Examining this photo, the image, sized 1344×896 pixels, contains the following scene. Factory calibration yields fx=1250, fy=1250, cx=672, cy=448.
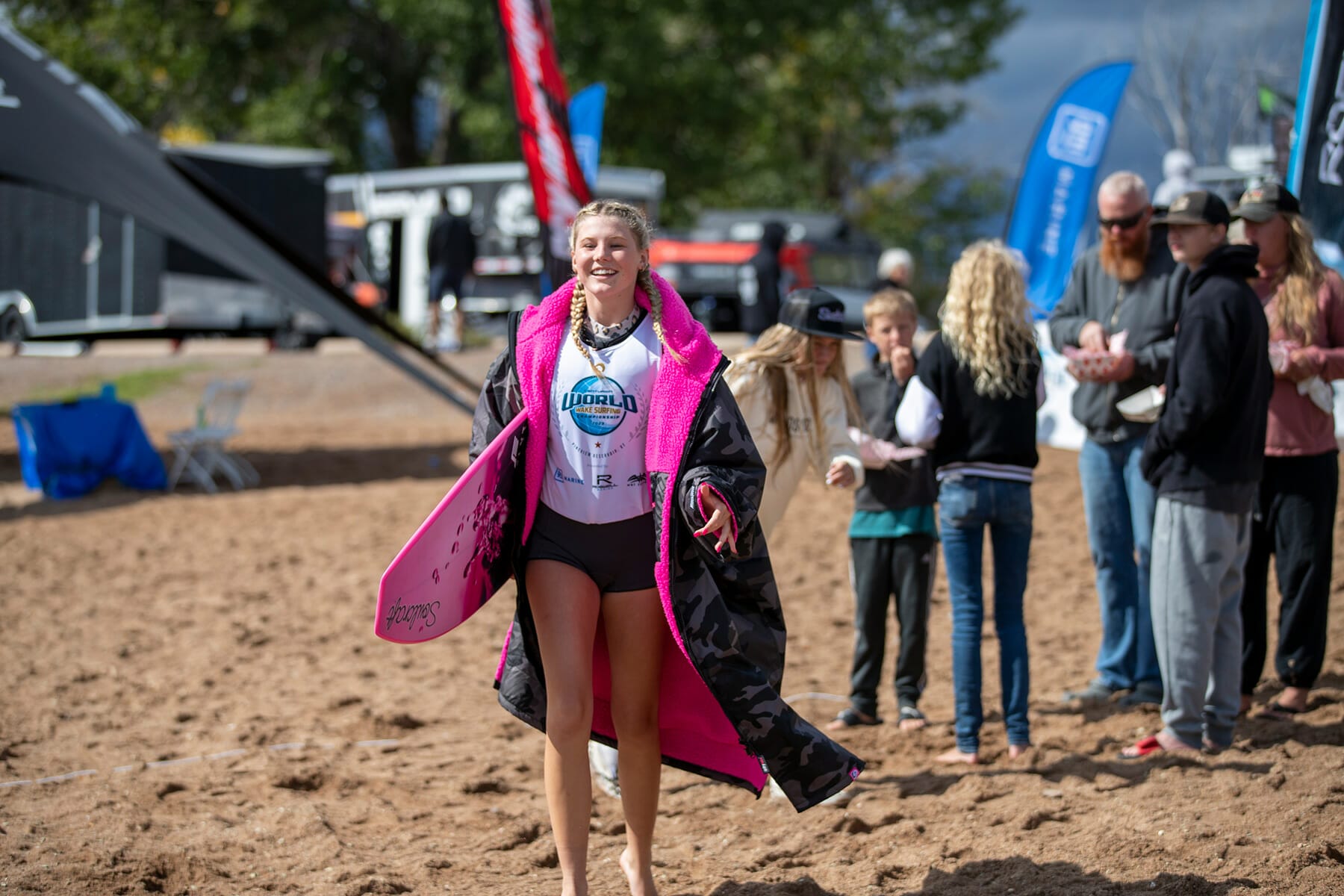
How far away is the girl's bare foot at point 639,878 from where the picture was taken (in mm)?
3234

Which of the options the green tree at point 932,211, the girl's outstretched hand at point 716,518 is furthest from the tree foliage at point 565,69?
the girl's outstretched hand at point 716,518

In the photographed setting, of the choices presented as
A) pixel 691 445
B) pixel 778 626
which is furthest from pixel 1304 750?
pixel 691 445

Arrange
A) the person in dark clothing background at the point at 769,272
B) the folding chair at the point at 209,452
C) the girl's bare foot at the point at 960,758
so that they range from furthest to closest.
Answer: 1. the person in dark clothing background at the point at 769,272
2. the folding chair at the point at 209,452
3. the girl's bare foot at the point at 960,758

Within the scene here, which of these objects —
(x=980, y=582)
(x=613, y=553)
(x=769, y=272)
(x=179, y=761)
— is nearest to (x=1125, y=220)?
(x=980, y=582)

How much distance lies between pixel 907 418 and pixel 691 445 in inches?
56.4

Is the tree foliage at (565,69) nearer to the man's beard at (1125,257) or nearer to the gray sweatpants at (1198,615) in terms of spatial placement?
the man's beard at (1125,257)

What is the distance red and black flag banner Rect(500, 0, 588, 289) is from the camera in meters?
9.59

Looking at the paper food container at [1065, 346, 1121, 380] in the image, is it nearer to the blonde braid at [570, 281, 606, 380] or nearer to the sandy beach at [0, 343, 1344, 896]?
the sandy beach at [0, 343, 1344, 896]

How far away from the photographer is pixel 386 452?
39.0ft

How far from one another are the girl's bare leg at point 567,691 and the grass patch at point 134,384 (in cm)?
1318

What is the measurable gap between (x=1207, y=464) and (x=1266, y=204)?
111 centimetres

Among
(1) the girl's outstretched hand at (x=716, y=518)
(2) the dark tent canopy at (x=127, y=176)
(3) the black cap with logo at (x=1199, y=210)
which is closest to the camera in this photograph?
(1) the girl's outstretched hand at (x=716, y=518)

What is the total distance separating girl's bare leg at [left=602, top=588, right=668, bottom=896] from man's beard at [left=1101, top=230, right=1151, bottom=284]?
8.35 feet

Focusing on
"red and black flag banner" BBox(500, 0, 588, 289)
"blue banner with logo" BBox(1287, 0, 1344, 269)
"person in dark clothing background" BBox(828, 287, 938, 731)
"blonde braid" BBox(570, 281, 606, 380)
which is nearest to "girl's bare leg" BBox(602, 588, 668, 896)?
Answer: "blonde braid" BBox(570, 281, 606, 380)
